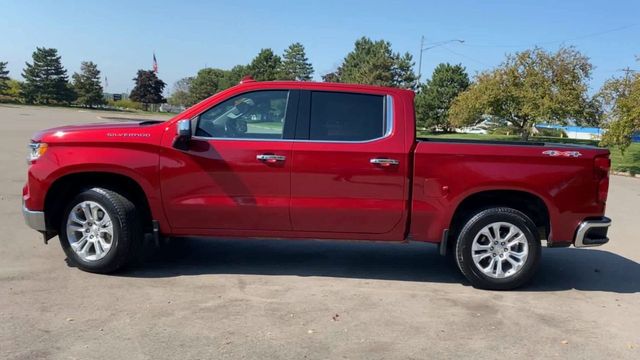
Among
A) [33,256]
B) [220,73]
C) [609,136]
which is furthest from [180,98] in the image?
[33,256]

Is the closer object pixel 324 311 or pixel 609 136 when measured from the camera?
pixel 324 311

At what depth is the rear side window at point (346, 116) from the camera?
563 cm

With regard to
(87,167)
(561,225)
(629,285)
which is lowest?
(629,285)

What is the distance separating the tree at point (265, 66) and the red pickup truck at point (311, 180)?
7977 centimetres

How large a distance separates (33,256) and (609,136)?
21221 mm

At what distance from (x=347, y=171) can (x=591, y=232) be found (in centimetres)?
244

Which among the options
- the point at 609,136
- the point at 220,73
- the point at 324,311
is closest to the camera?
the point at 324,311

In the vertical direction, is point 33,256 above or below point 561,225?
below

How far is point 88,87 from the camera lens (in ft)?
293

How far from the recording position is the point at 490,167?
556 centimetres

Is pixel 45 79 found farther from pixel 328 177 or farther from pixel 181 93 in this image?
pixel 328 177

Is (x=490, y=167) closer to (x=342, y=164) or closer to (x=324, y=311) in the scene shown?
(x=342, y=164)

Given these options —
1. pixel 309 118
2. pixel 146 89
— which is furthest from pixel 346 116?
pixel 146 89

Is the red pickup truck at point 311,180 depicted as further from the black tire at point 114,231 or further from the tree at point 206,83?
the tree at point 206,83
